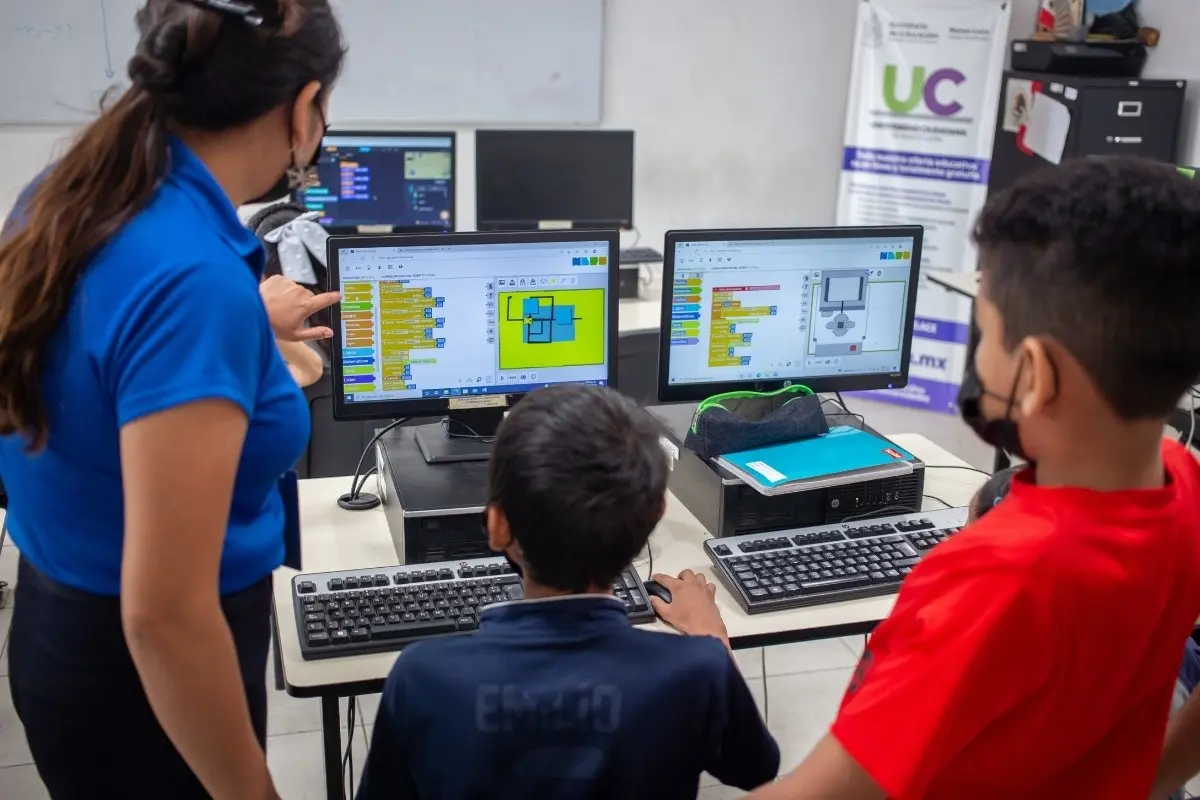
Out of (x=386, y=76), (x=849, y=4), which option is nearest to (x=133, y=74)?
(x=386, y=76)

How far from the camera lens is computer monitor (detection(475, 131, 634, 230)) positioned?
361 centimetres

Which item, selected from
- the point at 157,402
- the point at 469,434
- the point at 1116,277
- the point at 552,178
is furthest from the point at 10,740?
the point at 1116,277

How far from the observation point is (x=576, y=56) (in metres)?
4.45

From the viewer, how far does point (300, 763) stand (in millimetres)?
2424

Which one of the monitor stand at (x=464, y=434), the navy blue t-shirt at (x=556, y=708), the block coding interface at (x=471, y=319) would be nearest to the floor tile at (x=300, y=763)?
the monitor stand at (x=464, y=434)

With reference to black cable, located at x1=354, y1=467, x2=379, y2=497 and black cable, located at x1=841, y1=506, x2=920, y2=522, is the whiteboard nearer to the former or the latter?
black cable, located at x1=354, y1=467, x2=379, y2=497

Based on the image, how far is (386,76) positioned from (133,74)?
3.43m

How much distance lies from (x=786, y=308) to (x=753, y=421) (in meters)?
0.25

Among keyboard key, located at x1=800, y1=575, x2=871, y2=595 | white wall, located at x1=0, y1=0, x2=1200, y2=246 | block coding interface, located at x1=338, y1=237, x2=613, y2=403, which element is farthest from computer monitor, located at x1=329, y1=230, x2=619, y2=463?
white wall, located at x1=0, y1=0, x2=1200, y2=246

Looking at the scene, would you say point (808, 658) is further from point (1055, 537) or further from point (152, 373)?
point (152, 373)

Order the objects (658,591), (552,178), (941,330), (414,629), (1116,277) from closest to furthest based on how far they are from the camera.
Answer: (1116,277) → (414,629) → (658,591) → (552,178) → (941,330)

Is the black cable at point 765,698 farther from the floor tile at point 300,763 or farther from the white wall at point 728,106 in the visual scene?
the white wall at point 728,106

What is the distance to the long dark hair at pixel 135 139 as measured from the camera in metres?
0.99

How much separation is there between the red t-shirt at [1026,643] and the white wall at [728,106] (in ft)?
12.3
